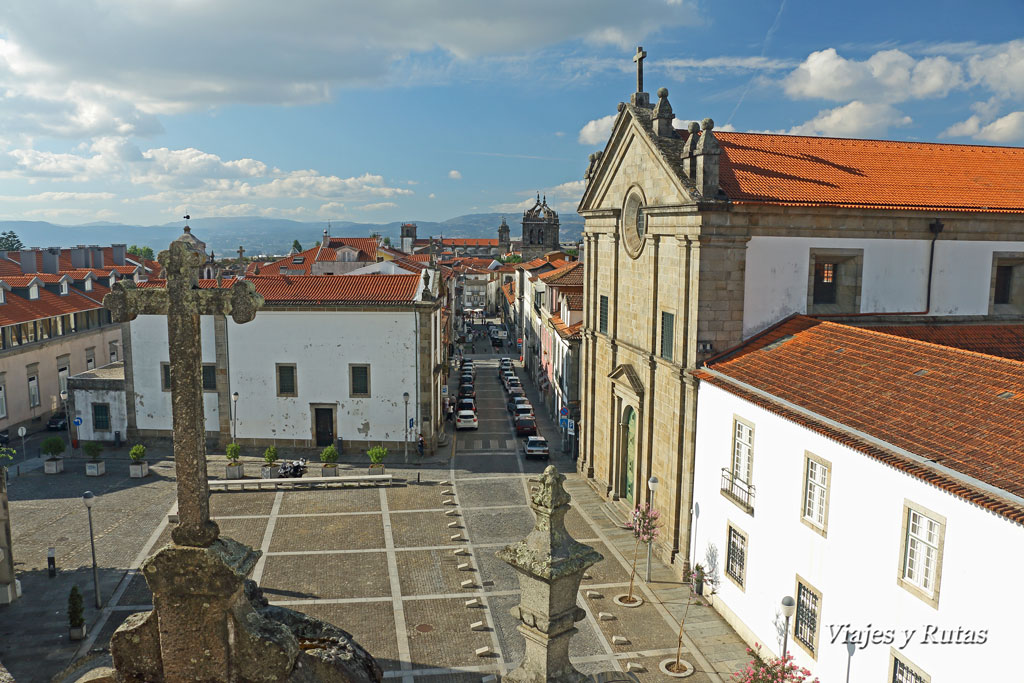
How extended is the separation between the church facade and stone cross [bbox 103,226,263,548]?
681 inches

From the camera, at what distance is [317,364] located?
39875 millimetres

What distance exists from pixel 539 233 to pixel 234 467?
9976cm

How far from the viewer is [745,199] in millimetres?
23891

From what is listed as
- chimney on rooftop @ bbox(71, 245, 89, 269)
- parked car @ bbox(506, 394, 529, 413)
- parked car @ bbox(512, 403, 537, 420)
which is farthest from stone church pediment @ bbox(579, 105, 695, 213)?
chimney on rooftop @ bbox(71, 245, 89, 269)

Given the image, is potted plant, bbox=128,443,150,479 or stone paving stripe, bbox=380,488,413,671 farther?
potted plant, bbox=128,443,150,479

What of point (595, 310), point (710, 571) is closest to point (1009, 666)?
point (710, 571)

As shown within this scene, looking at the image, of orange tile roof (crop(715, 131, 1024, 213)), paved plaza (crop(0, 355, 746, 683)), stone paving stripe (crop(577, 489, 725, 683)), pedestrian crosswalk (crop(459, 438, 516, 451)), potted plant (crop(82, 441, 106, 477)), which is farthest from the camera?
pedestrian crosswalk (crop(459, 438, 516, 451))

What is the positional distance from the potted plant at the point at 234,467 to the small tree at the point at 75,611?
1464cm

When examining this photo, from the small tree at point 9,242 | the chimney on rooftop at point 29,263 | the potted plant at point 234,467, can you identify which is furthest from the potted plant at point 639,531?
the small tree at point 9,242

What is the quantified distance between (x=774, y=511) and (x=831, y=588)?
285cm

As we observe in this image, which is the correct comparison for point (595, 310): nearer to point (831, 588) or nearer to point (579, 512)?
point (579, 512)

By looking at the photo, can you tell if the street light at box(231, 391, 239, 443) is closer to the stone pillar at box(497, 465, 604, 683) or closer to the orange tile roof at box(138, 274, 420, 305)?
the orange tile roof at box(138, 274, 420, 305)

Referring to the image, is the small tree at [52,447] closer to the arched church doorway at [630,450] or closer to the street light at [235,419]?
the street light at [235,419]

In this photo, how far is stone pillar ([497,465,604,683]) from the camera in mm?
7289
